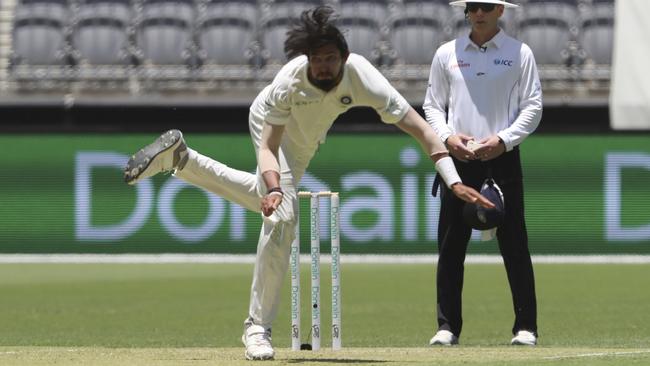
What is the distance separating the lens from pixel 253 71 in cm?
1647

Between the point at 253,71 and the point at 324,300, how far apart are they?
5208mm

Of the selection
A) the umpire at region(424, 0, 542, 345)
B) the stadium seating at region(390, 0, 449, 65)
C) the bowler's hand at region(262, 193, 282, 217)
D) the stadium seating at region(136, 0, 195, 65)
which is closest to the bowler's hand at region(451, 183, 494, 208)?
the bowler's hand at region(262, 193, 282, 217)

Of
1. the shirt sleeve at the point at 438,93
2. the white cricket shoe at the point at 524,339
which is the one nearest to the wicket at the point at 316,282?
the shirt sleeve at the point at 438,93

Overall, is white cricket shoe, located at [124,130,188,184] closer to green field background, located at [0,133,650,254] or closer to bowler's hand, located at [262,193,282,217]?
bowler's hand, located at [262,193,282,217]

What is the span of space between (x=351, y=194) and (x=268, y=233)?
841cm

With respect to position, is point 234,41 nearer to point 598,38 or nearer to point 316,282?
point 598,38

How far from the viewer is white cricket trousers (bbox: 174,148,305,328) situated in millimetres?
6465

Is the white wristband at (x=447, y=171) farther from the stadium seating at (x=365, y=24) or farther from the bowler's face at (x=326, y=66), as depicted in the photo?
the stadium seating at (x=365, y=24)

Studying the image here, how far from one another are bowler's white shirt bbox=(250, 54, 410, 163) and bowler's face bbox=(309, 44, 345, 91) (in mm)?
45

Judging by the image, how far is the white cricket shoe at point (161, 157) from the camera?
22.3ft

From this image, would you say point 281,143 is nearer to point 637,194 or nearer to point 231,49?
point 637,194

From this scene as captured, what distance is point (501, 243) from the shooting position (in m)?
7.63

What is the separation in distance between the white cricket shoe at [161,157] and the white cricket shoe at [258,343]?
0.92 meters

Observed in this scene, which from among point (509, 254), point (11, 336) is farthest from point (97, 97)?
point (509, 254)
